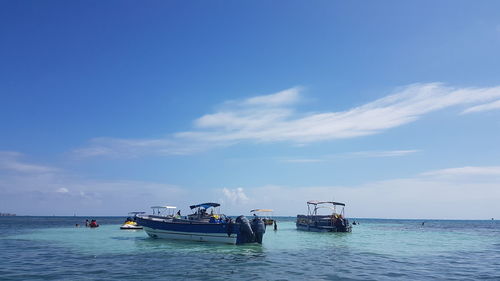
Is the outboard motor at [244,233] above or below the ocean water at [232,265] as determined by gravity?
above

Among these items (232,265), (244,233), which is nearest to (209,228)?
(244,233)

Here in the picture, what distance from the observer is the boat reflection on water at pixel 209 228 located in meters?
30.7

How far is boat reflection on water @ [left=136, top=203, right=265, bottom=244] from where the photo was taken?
30.7 meters

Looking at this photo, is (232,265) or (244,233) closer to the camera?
(232,265)

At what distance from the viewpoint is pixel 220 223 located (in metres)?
31.0

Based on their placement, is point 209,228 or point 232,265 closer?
point 232,265

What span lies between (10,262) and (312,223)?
4395cm

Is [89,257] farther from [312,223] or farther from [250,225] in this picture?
[312,223]

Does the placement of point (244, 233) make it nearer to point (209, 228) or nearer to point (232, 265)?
→ point (209, 228)

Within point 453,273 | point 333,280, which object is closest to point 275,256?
point 333,280

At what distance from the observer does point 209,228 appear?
104 ft

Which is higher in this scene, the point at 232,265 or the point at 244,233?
the point at 244,233

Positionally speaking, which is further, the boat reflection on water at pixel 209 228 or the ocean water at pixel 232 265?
the boat reflection on water at pixel 209 228

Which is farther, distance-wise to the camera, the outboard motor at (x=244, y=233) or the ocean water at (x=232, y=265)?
the outboard motor at (x=244, y=233)
